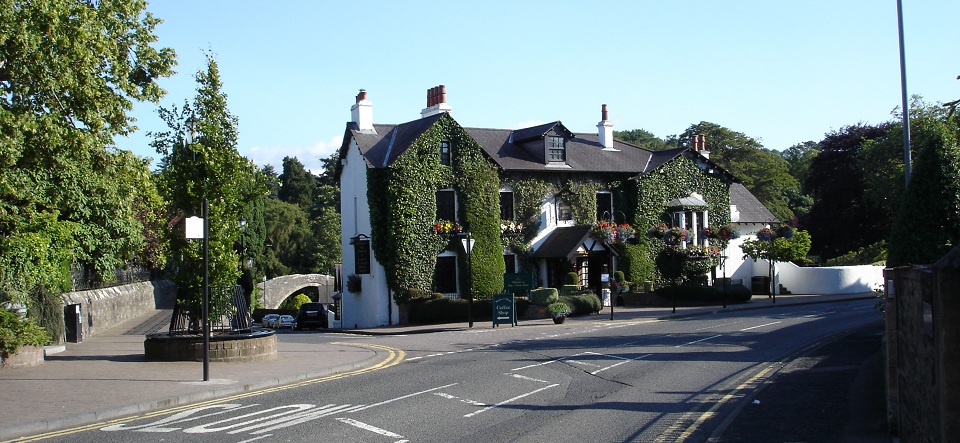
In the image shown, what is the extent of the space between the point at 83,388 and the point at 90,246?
9.72m

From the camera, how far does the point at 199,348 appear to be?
20.0 m

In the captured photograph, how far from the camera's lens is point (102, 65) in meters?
21.2

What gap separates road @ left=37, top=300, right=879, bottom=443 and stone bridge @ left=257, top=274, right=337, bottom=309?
1379 inches

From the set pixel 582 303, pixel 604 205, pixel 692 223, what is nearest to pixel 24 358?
pixel 582 303

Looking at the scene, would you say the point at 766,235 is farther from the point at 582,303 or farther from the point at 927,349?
the point at 927,349

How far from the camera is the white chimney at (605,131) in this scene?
47.4 metres

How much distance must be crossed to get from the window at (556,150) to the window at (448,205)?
5.95m

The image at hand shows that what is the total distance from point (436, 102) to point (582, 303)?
12.1 m

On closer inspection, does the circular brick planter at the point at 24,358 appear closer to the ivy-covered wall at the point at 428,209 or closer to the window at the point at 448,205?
the ivy-covered wall at the point at 428,209

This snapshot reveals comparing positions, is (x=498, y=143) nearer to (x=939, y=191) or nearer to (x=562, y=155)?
(x=562, y=155)

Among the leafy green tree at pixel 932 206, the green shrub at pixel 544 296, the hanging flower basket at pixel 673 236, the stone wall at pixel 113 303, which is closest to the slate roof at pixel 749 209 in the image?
the hanging flower basket at pixel 673 236

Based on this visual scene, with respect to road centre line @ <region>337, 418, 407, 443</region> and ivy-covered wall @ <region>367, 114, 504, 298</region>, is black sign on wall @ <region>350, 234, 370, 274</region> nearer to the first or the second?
ivy-covered wall @ <region>367, 114, 504, 298</region>

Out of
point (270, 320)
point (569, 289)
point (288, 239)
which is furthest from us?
point (288, 239)

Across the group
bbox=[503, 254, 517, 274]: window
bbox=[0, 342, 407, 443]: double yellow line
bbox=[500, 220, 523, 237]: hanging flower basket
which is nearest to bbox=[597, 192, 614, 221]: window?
bbox=[500, 220, 523, 237]: hanging flower basket
